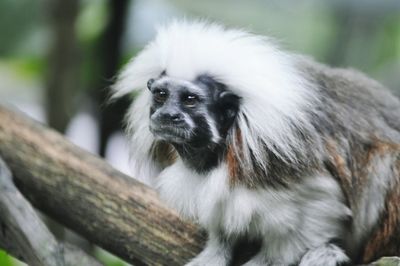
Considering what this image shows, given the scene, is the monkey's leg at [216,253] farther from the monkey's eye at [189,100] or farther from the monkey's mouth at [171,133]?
the monkey's eye at [189,100]

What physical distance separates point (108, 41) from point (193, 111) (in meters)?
2.38

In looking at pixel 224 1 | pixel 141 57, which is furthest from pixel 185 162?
pixel 224 1

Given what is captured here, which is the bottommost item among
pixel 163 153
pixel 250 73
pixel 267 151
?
pixel 163 153

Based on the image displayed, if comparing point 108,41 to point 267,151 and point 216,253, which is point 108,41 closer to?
point 216,253

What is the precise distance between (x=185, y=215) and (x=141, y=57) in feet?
2.73

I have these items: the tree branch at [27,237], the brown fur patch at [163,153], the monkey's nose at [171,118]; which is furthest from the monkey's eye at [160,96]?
the tree branch at [27,237]

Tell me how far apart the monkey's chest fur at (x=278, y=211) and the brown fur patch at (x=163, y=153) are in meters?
0.28

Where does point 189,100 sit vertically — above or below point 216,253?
above

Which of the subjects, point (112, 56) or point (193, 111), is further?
point (112, 56)

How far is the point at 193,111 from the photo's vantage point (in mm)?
4023

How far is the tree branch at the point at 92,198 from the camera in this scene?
14.4 feet

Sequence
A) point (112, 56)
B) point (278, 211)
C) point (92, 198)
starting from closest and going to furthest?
point (278, 211), point (92, 198), point (112, 56)

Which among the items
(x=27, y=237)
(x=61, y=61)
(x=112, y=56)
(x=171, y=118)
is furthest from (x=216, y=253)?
(x=112, y=56)

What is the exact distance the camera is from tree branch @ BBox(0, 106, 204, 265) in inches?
173
